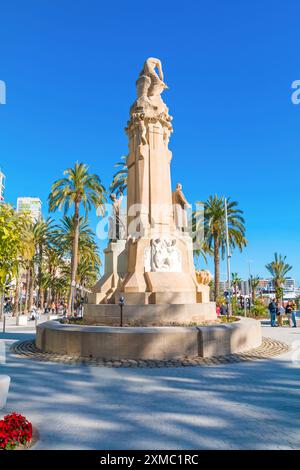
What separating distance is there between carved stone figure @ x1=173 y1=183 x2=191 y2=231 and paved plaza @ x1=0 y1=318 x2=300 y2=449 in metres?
8.41

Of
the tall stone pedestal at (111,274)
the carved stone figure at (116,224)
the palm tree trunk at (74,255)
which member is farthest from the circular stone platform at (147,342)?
the palm tree trunk at (74,255)

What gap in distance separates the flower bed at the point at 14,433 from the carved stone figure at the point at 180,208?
1280cm

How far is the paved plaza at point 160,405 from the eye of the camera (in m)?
4.36

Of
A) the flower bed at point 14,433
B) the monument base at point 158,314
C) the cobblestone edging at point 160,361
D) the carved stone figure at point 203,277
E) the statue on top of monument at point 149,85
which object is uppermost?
the statue on top of monument at point 149,85

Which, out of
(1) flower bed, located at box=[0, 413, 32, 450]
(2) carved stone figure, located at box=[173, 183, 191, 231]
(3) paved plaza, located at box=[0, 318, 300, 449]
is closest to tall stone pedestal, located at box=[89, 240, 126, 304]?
(2) carved stone figure, located at box=[173, 183, 191, 231]

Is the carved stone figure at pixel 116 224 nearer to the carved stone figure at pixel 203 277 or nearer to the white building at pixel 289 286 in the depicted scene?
the carved stone figure at pixel 203 277

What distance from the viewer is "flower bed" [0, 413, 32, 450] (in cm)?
384

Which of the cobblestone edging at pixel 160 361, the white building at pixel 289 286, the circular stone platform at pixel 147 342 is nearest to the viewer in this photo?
the cobblestone edging at pixel 160 361

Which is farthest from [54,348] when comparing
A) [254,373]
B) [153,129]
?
[153,129]

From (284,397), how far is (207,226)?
27962mm

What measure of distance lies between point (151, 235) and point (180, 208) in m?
2.75

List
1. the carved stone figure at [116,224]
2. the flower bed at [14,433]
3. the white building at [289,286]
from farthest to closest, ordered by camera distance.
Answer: the white building at [289,286] → the carved stone figure at [116,224] → the flower bed at [14,433]

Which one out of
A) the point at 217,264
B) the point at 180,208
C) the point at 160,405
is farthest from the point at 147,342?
the point at 217,264

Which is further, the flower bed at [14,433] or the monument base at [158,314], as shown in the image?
the monument base at [158,314]
